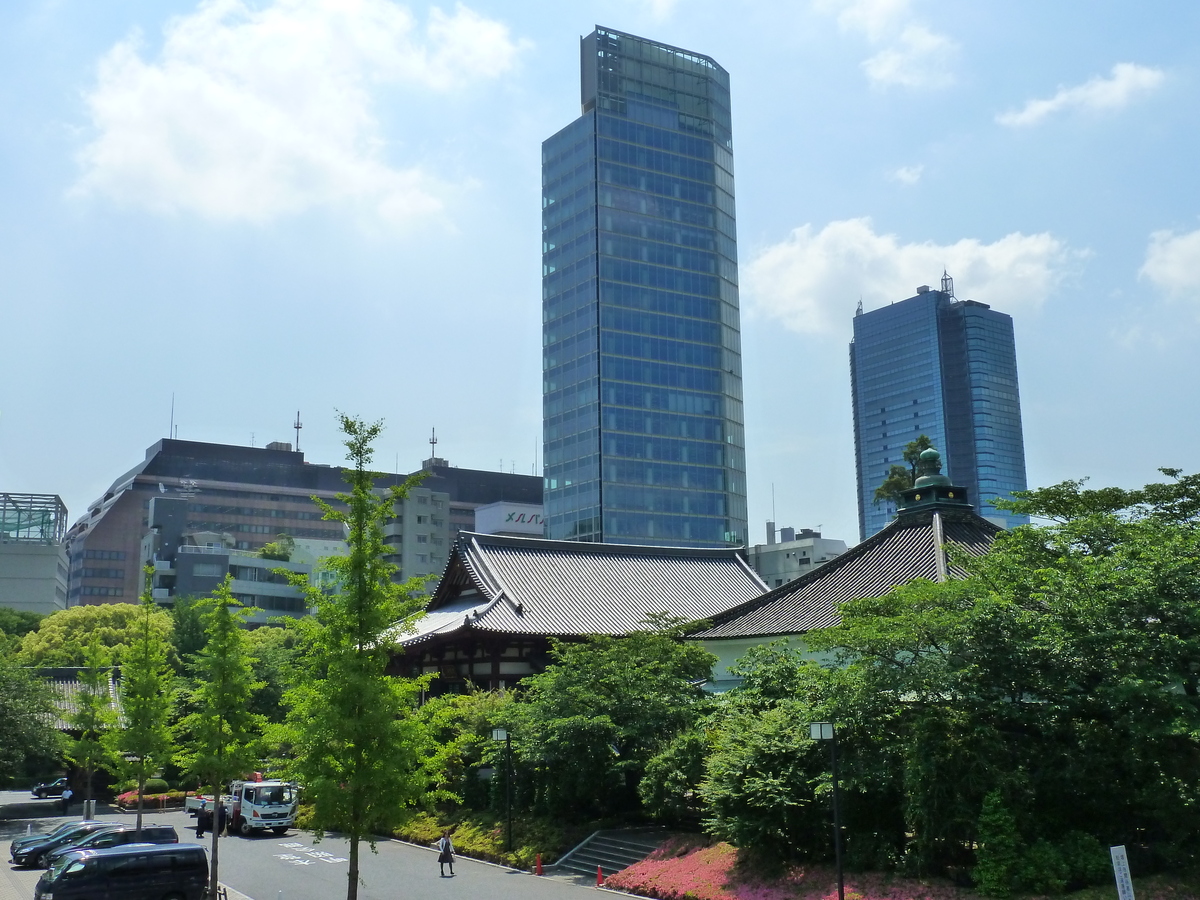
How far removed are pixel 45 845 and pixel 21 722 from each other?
42.1 ft

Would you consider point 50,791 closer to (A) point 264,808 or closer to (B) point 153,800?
(B) point 153,800

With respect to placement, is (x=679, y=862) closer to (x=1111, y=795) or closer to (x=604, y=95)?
(x=1111, y=795)

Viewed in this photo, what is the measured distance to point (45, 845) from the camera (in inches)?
1366

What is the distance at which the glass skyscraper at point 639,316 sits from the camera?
4286 inches

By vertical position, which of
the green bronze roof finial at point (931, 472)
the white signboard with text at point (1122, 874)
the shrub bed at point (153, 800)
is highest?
the green bronze roof finial at point (931, 472)

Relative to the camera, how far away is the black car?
33906mm

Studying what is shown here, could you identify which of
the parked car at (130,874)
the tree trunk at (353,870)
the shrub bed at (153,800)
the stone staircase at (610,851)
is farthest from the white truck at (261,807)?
the tree trunk at (353,870)

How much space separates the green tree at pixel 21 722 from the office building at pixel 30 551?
83640 mm

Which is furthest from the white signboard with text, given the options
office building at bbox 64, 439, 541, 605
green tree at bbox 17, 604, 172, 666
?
office building at bbox 64, 439, 541, 605

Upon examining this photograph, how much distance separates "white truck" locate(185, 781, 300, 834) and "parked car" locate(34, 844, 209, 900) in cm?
1183

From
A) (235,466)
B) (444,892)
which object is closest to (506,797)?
(444,892)

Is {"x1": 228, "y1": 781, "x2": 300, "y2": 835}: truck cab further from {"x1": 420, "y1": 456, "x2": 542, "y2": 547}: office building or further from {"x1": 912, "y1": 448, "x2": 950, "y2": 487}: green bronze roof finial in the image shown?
{"x1": 420, "y1": 456, "x2": 542, "y2": 547}: office building

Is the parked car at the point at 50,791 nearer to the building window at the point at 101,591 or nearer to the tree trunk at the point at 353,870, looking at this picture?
the tree trunk at the point at 353,870

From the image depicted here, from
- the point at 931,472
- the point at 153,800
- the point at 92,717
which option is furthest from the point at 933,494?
the point at 153,800
